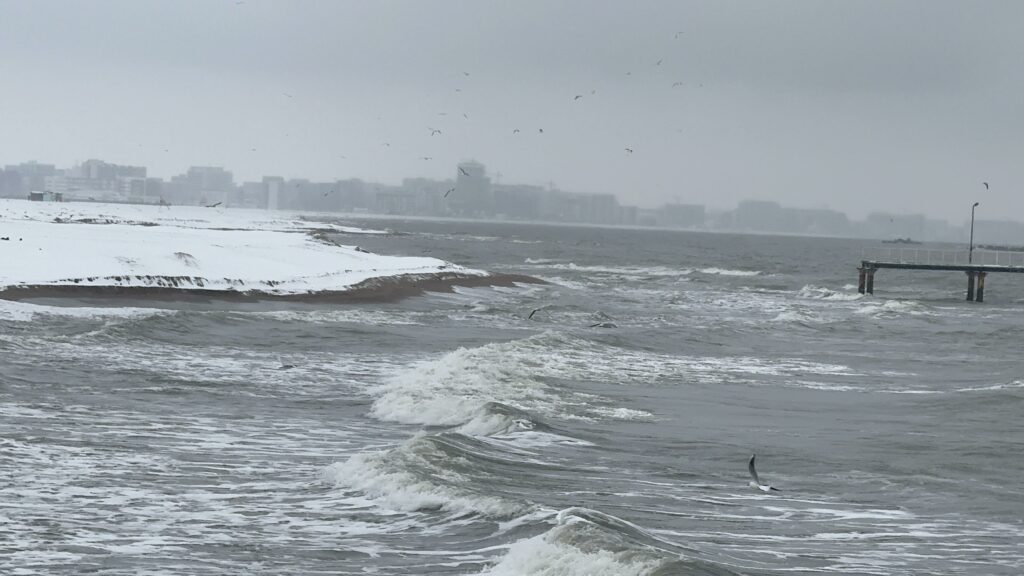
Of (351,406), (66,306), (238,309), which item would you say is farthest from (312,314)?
(351,406)

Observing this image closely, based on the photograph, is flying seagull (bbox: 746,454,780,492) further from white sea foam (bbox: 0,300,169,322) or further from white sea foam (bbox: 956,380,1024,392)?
white sea foam (bbox: 0,300,169,322)

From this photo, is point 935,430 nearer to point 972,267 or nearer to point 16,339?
point 16,339

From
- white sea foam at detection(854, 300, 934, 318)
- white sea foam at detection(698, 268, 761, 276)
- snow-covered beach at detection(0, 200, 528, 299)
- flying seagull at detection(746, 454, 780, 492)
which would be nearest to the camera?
flying seagull at detection(746, 454, 780, 492)

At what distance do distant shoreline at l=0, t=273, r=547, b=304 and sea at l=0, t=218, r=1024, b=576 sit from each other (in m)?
1.29

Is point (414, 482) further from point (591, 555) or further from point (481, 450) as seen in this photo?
point (591, 555)

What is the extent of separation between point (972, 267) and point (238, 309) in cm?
4620

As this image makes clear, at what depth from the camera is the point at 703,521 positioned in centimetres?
1395

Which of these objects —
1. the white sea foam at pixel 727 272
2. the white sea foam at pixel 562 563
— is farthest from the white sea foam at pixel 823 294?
the white sea foam at pixel 562 563

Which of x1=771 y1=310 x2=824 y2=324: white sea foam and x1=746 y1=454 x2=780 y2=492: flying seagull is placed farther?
x1=771 y1=310 x2=824 y2=324: white sea foam

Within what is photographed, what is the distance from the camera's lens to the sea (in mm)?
12234

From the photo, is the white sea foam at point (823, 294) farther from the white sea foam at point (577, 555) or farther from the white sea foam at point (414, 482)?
the white sea foam at point (577, 555)

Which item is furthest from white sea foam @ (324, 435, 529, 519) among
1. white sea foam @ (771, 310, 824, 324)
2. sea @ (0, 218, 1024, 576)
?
white sea foam @ (771, 310, 824, 324)

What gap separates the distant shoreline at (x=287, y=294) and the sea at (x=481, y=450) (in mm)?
1291

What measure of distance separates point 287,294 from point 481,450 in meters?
29.0
